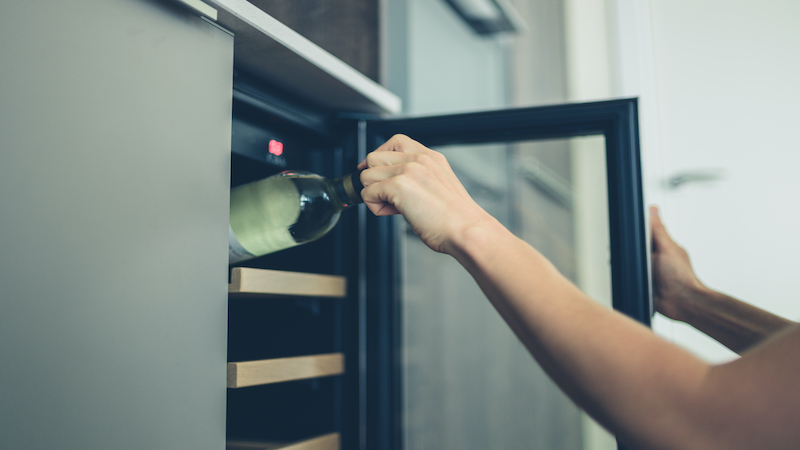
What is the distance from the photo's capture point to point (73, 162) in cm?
40

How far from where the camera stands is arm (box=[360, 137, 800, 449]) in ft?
1.15

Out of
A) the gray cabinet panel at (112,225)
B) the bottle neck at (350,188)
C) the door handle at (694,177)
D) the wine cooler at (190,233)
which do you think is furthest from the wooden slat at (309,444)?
the door handle at (694,177)

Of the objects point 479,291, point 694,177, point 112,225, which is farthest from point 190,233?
point 694,177

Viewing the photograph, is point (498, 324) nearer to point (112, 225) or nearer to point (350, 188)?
point (350, 188)

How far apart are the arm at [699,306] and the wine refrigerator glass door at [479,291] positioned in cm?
13

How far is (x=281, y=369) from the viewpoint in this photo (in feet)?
2.04

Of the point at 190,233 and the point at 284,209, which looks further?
the point at 284,209

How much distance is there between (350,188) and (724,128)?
95 centimetres

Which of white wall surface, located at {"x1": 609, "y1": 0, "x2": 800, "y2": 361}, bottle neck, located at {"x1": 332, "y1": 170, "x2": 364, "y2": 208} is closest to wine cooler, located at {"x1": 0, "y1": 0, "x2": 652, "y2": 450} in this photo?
bottle neck, located at {"x1": 332, "y1": 170, "x2": 364, "y2": 208}

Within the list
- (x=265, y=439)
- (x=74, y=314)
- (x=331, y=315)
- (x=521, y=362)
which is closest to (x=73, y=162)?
(x=74, y=314)

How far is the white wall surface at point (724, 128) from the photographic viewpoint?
1039mm

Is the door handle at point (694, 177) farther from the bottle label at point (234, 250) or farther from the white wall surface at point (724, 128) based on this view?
the bottle label at point (234, 250)

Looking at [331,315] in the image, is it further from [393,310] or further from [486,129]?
[486,129]

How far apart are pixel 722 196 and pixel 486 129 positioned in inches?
29.5
